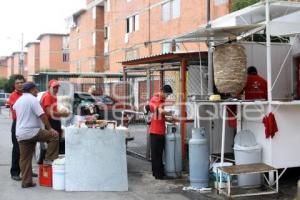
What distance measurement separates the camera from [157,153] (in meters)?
9.78

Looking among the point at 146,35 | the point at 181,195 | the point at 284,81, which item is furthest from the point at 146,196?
the point at 146,35

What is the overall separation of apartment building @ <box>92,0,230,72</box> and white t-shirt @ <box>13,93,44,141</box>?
13.1 m

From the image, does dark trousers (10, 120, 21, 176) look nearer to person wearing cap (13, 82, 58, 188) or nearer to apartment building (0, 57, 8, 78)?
person wearing cap (13, 82, 58, 188)

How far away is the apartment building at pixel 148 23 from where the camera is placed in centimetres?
2648

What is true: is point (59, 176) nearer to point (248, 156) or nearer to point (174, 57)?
point (248, 156)

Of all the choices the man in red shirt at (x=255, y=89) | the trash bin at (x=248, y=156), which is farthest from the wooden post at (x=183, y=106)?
the trash bin at (x=248, y=156)

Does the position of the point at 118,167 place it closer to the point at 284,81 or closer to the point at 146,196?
the point at 146,196

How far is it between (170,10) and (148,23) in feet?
13.2

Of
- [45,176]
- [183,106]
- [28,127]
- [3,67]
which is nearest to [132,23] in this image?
[183,106]

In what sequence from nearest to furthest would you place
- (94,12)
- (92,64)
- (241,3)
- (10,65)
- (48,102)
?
(48,102) → (241,3) → (92,64) → (94,12) → (10,65)

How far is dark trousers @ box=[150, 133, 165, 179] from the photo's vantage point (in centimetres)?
977

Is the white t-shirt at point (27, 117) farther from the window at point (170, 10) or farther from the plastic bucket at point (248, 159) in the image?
the window at point (170, 10)

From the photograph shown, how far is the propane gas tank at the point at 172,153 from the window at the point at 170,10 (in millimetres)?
20241

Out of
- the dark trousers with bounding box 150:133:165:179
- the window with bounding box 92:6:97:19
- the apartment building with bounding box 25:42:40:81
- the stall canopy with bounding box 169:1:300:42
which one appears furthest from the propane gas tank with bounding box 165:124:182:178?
the apartment building with bounding box 25:42:40:81
